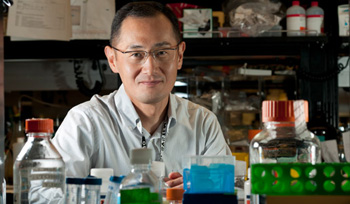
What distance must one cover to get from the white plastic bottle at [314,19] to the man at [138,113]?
118 cm

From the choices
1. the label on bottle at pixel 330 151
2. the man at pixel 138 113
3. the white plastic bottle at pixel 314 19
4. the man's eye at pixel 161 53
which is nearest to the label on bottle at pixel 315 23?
the white plastic bottle at pixel 314 19

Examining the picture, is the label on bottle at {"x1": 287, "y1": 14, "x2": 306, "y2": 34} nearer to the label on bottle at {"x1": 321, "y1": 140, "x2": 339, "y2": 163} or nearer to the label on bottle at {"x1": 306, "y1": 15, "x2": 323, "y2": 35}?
the label on bottle at {"x1": 306, "y1": 15, "x2": 323, "y2": 35}

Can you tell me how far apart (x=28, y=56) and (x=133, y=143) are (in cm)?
155

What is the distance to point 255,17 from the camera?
280cm

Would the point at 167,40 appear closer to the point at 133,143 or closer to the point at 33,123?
the point at 133,143

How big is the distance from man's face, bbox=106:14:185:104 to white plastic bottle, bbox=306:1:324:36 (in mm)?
1356

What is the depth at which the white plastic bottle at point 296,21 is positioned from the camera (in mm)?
2818

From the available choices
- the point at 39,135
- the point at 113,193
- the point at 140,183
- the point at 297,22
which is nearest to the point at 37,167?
the point at 39,135

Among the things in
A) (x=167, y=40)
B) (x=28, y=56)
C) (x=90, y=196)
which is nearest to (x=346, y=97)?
(x=167, y=40)

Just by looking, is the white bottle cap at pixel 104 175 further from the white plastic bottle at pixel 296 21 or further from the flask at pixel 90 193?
the white plastic bottle at pixel 296 21

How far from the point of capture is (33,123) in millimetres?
983

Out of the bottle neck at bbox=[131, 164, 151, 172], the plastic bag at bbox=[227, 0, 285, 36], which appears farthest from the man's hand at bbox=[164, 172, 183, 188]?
the plastic bag at bbox=[227, 0, 285, 36]

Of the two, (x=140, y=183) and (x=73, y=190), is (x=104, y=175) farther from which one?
(x=140, y=183)

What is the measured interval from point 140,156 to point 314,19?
2.22m
